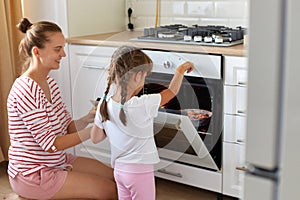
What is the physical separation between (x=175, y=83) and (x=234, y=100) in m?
0.31

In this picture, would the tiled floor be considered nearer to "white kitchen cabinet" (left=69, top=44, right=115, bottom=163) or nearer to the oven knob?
"white kitchen cabinet" (left=69, top=44, right=115, bottom=163)

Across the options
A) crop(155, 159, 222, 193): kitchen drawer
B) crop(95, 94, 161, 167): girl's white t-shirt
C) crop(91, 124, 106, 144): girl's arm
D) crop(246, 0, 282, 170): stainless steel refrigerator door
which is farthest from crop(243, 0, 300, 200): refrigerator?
crop(155, 159, 222, 193): kitchen drawer

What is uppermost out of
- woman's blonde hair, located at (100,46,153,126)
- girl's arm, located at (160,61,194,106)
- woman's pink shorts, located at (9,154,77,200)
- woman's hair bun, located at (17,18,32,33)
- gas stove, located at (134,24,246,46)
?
woman's hair bun, located at (17,18,32,33)

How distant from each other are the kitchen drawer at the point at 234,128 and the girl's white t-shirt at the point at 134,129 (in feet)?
1.53

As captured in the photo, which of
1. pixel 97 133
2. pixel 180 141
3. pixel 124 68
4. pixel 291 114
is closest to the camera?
pixel 291 114

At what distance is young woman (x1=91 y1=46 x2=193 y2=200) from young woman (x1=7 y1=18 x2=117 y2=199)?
21 cm

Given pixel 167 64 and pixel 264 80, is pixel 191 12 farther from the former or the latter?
pixel 264 80

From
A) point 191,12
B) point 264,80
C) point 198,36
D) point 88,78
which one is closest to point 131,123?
point 198,36

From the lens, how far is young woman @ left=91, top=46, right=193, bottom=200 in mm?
1908

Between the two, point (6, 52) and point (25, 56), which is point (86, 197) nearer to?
point (25, 56)

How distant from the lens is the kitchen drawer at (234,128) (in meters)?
2.26

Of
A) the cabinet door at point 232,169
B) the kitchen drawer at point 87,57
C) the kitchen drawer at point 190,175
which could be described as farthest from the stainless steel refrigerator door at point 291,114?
the kitchen drawer at point 87,57

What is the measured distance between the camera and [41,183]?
7.01 ft

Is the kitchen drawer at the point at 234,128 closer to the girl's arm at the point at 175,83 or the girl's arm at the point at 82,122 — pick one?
the girl's arm at the point at 175,83
